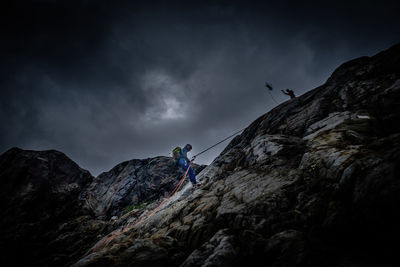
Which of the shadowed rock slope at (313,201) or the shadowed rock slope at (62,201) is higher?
the shadowed rock slope at (62,201)

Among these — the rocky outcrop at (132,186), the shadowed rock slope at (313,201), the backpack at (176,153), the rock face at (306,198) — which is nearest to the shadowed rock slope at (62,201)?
the rocky outcrop at (132,186)

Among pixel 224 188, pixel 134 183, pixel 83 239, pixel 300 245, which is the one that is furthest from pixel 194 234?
pixel 134 183

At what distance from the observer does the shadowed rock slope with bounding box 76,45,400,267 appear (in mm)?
4199

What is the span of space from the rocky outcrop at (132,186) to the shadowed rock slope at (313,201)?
17.6 metres

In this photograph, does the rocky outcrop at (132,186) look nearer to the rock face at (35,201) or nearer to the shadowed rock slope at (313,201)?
the rock face at (35,201)

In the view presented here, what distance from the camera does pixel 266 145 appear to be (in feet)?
36.1

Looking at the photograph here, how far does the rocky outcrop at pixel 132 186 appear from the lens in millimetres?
28906

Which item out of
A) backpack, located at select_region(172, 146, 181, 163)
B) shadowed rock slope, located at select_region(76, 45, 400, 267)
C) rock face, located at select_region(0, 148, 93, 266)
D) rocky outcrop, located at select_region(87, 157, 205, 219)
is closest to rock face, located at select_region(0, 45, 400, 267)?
shadowed rock slope, located at select_region(76, 45, 400, 267)

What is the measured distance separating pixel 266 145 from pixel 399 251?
7.45 m

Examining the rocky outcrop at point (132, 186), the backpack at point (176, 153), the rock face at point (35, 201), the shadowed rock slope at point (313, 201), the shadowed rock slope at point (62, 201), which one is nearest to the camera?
the shadowed rock slope at point (313, 201)

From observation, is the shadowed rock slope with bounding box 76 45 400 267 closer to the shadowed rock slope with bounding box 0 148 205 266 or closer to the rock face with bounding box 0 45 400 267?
the rock face with bounding box 0 45 400 267

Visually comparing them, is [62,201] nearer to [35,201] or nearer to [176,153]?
[35,201]

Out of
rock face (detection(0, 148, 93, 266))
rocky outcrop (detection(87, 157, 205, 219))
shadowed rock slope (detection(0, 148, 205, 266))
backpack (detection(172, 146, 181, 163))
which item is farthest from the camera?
rocky outcrop (detection(87, 157, 205, 219))

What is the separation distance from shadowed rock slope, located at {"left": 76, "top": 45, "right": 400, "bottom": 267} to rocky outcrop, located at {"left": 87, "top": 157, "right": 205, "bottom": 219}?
57.7ft
